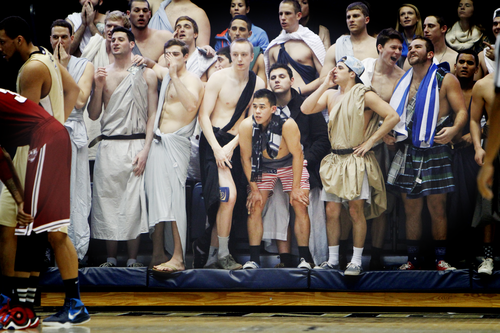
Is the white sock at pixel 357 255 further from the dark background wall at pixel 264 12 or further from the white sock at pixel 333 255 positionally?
the dark background wall at pixel 264 12

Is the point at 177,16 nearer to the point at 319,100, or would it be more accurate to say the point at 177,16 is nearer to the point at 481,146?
the point at 319,100

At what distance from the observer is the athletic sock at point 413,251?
4.38 m

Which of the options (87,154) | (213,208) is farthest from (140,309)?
(87,154)

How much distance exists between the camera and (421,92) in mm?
4449

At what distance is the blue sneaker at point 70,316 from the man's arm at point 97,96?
87.4 inches

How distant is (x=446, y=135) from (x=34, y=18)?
3.64m

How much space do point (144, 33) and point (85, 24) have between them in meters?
0.53

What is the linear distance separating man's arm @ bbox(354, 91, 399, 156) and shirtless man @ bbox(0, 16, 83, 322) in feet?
7.72

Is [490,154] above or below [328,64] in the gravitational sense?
below

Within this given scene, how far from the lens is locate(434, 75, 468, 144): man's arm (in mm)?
4395

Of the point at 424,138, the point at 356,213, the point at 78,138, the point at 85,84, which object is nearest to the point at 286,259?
the point at 356,213

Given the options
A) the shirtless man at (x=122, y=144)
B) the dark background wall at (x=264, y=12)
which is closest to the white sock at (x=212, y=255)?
the shirtless man at (x=122, y=144)

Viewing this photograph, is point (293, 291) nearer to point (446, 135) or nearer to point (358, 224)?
point (358, 224)

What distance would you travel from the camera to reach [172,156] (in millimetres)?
4602
